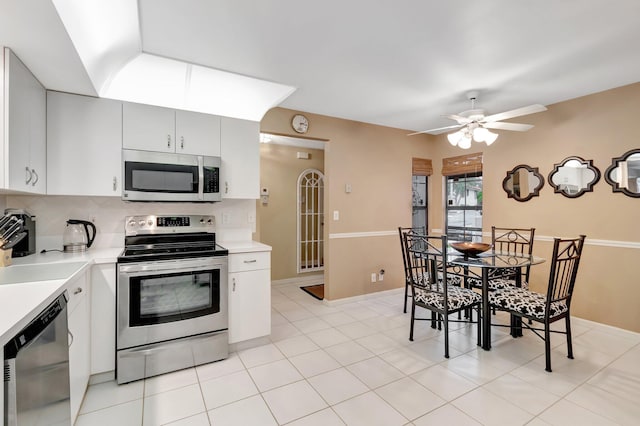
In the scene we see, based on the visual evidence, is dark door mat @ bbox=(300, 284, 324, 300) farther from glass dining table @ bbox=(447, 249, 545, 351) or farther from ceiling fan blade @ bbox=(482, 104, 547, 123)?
ceiling fan blade @ bbox=(482, 104, 547, 123)

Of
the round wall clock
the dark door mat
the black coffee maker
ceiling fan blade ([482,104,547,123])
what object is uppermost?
the round wall clock

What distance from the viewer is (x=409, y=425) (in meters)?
1.77

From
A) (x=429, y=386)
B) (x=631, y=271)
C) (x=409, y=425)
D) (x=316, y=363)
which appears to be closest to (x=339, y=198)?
(x=316, y=363)

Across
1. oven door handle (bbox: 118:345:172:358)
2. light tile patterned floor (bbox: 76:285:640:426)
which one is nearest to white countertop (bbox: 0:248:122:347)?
oven door handle (bbox: 118:345:172:358)

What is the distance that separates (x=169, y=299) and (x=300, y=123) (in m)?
2.41

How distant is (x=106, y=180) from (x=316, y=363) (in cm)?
230

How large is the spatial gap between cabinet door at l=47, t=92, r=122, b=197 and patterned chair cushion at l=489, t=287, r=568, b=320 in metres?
3.41

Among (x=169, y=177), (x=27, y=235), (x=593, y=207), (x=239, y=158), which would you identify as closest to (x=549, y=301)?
(x=593, y=207)

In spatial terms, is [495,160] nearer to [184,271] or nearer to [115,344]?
[184,271]

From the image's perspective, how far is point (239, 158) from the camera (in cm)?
297

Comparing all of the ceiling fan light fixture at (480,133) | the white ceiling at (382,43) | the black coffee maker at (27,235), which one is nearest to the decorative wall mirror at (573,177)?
the white ceiling at (382,43)

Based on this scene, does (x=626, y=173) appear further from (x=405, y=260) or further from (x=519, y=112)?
(x=405, y=260)

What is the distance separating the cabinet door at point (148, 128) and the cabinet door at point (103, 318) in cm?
104

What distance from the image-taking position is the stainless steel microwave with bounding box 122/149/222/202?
2.46 m
